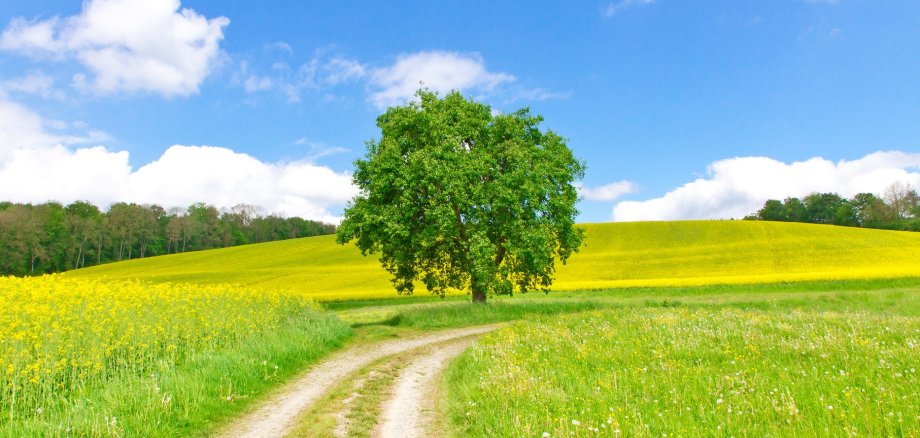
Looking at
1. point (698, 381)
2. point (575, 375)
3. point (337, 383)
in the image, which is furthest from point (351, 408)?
point (698, 381)

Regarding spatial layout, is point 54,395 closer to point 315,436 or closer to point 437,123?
point 315,436

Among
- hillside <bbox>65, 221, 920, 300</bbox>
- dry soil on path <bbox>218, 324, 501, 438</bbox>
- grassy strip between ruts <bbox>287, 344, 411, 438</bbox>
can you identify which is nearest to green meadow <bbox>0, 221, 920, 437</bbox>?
dry soil on path <bbox>218, 324, 501, 438</bbox>

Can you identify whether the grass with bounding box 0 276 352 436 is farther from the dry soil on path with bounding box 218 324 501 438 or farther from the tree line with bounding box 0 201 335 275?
the tree line with bounding box 0 201 335 275

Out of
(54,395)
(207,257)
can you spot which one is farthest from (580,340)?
(207,257)

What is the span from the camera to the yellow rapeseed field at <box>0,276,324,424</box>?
35.7 ft

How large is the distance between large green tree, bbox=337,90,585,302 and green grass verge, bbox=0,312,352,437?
12.0m

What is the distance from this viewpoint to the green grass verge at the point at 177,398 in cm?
884

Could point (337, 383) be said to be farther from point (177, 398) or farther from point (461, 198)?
point (461, 198)

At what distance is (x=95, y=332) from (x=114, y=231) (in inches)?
5125

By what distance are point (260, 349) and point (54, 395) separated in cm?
465

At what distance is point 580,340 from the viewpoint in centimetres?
1445

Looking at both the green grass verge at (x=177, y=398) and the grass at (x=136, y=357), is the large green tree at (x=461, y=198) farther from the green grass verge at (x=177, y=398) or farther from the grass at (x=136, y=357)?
the green grass verge at (x=177, y=398)

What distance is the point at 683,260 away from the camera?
57.5 metres

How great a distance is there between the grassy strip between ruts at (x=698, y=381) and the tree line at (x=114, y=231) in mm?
121116
